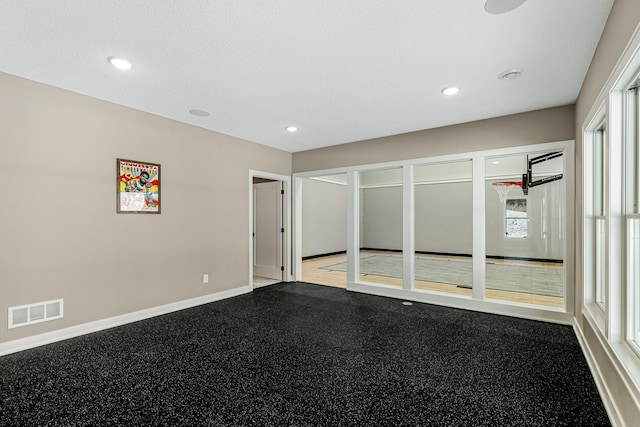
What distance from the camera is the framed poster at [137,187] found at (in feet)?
12.3

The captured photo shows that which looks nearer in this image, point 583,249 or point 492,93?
point 583,249

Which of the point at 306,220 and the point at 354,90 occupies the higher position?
the point at 354,90

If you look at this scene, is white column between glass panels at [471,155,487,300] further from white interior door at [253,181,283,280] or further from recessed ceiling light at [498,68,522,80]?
white interior door at [253,181,283,280]

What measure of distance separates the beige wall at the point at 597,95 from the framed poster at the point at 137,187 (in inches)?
180

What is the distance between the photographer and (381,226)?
18.2 feet

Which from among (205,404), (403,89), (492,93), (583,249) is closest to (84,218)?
(205,404)

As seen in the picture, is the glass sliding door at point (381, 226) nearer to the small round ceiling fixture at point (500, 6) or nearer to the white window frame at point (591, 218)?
the white window frame at point (591, 218)

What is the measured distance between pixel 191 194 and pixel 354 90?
275cm

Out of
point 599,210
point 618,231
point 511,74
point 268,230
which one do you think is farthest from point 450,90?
point 268,230

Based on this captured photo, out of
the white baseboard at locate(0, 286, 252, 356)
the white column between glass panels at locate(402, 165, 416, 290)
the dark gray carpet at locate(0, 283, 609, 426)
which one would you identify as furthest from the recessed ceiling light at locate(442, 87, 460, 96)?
the white baseboard at locate(0, 286, 252, 356)

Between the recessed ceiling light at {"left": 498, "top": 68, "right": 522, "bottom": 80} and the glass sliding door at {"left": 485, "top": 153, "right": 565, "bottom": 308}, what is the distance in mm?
1463

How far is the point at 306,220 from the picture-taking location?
342 inches

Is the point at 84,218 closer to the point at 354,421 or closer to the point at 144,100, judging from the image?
the point at 144,100

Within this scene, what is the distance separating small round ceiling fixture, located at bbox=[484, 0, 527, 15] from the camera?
6.44 ft
